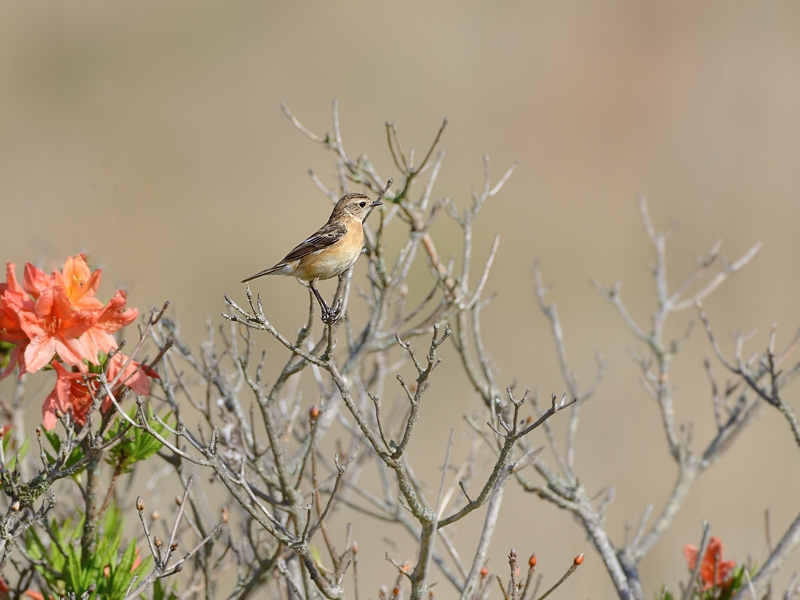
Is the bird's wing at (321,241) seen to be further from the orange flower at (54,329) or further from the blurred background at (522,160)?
the blurred background at (522,160)

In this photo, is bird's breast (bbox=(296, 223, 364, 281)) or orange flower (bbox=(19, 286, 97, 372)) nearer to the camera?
orange flower (bbox=(19, 286, 97, 372))

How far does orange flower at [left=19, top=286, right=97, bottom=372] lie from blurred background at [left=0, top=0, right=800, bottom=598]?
5129 mm

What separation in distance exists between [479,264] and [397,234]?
110 centimetres

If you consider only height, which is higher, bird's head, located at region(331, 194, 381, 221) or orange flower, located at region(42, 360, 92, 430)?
bird's head, located at region(331, 194, 381, 221)

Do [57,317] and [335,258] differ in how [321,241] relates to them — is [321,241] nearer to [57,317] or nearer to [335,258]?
[335,258]

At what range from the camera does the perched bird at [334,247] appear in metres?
3.53

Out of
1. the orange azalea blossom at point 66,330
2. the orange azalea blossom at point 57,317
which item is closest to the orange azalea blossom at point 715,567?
the orange azalea blossom at point 66,330

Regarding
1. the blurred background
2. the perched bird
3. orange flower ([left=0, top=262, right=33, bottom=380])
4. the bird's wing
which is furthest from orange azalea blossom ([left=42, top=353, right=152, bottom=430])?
the blurred background

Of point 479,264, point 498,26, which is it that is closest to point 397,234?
point 479,264

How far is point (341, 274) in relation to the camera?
3420 mm

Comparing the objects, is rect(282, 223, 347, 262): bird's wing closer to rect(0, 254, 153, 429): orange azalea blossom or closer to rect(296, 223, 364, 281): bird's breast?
rect(296, 223, 364, 281): bird's breast

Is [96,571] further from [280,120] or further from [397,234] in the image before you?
[280,120]

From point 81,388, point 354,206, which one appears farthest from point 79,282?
point 354,206

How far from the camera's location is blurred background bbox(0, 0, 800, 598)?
27.0ft
